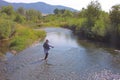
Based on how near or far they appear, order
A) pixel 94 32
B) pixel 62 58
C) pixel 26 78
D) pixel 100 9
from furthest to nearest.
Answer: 1. pixel 100 9
2. pixel 94 32
3. pixel 62 58
4. pixel 26 78

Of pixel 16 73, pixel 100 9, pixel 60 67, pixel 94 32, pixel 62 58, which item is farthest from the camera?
pixel 100 9

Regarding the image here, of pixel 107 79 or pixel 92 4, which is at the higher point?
pixel 92 4

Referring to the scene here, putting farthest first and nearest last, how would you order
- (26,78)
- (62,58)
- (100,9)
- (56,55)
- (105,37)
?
(100,9)
(105,37)
(56,55)
(62,58)
(26,78)

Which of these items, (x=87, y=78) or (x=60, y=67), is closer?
(x=87, y=78)

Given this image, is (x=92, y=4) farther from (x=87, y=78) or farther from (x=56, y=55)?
(x=87, y=78)

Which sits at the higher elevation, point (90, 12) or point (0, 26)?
point (90, 12)

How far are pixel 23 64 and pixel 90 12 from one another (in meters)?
45.7

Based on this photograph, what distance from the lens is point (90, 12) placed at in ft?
238

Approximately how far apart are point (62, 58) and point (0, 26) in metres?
25.0

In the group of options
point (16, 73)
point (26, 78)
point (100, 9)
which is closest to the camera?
point (26, 78)

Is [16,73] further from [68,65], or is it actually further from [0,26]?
[0,26]

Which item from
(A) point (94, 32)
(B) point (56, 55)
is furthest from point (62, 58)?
(A) point (94, 32)

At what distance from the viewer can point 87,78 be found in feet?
79.6

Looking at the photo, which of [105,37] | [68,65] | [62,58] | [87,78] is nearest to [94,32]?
[105,37]
